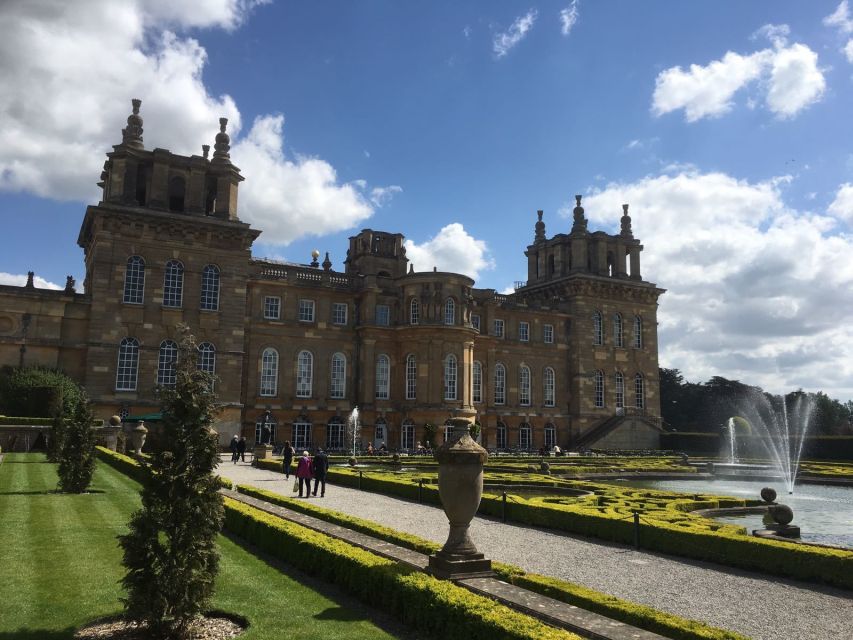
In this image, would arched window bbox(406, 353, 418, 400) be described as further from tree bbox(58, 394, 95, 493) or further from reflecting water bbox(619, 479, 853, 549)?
tree bbox(58, 394, 95, 493)

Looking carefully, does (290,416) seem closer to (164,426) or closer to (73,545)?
(73,545)

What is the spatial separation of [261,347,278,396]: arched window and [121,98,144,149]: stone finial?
14.6 metres

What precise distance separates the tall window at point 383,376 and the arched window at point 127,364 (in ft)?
50.4

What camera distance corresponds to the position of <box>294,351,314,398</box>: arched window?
4422 centimetres

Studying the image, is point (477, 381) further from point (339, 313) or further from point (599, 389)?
point (339, 313)

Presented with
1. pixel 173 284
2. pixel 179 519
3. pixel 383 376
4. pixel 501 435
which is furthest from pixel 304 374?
pixel 179 519

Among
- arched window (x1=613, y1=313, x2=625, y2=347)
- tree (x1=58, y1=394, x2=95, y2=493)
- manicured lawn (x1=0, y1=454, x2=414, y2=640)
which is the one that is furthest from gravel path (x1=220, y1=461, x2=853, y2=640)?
arched window (x1=613, y1=313, x2=625, y2=347)

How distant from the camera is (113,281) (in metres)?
37.8

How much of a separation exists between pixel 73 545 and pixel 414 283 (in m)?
34.7

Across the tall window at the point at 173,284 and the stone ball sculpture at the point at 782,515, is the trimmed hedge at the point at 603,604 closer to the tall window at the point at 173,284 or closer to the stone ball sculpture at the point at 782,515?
the stone ball sculpture at the point at 782,515

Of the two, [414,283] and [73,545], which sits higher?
[414,283]

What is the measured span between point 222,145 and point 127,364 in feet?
48.5

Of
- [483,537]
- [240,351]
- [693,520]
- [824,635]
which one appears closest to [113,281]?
[240,351]

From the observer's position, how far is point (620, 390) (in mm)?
57031
